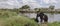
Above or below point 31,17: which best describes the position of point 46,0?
above

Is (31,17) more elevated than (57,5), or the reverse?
(57,5)

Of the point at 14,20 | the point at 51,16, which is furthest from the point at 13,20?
the point at 51,16

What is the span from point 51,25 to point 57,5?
29cm

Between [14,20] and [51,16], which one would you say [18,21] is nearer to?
[14,20]

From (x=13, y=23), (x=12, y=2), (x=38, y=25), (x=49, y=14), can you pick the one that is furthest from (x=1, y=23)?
(x=49, y=14)

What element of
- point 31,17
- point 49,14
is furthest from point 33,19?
point 49,14

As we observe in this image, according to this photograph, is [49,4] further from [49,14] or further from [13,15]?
Result: [13,15]

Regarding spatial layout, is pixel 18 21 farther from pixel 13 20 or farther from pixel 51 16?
pixel 51 16

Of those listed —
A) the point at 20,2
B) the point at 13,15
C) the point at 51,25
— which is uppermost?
the point at 20,2

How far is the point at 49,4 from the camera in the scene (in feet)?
8.09

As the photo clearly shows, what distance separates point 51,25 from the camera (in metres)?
2.44

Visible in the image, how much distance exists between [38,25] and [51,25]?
18 centimetres

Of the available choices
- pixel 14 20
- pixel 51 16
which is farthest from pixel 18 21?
pixel 51 16

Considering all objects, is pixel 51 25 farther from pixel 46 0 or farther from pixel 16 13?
pixel 16 13
